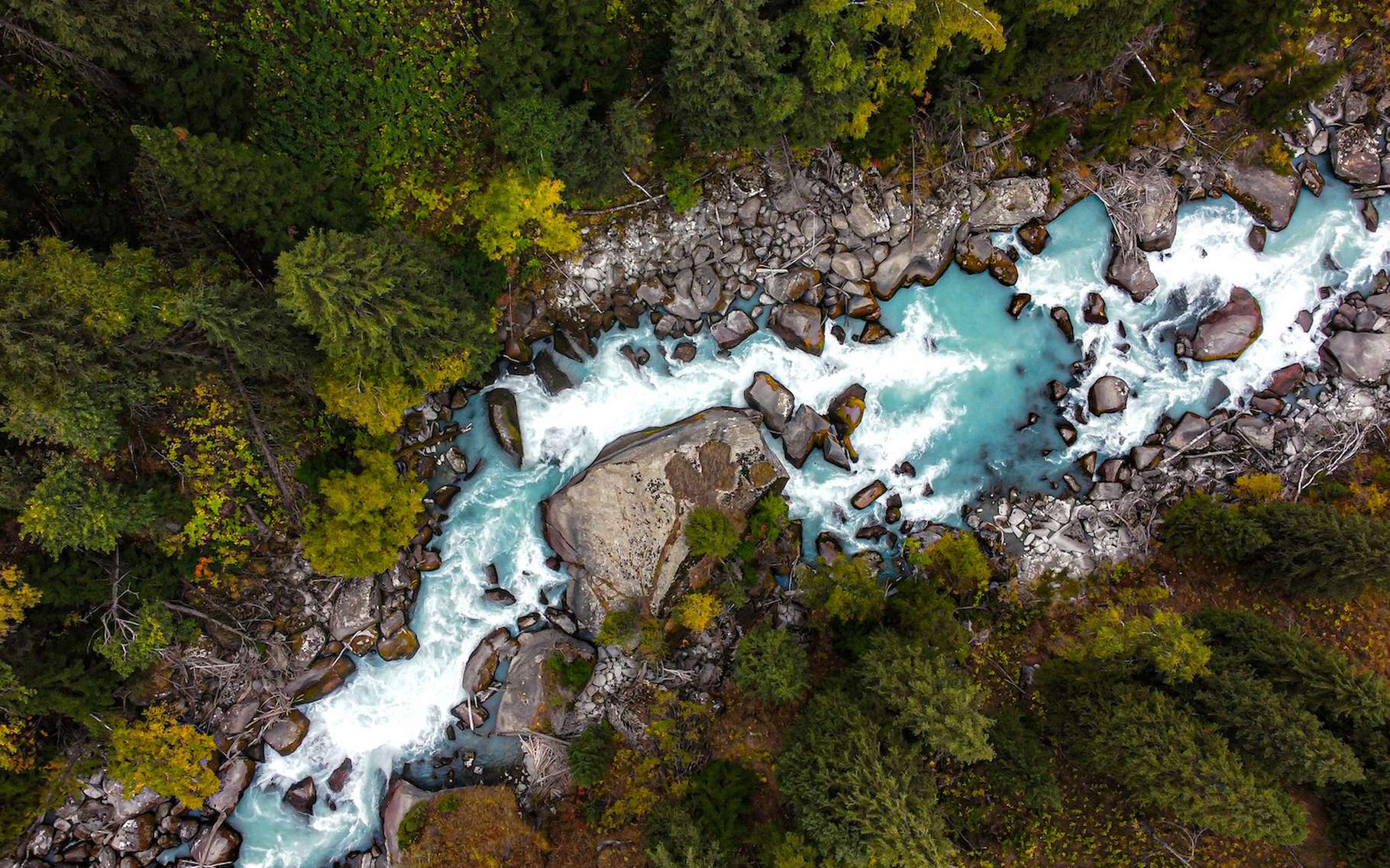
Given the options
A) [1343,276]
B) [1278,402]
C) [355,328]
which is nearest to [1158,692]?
[1278,402]

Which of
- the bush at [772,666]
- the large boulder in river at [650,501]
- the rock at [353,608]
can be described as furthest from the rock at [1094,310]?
the rock at [353,608]

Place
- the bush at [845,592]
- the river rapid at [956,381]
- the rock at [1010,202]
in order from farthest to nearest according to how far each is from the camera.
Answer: the river rapid at [956,381]
the rock at [1010,202]
the bush at [845,592]

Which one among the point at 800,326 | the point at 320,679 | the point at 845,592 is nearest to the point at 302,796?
the point at 320,679

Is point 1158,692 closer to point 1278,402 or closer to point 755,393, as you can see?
point 1278,402

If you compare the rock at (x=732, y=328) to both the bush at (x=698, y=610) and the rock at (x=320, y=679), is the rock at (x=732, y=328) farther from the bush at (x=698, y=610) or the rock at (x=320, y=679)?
the rock at (x=320, y=679)

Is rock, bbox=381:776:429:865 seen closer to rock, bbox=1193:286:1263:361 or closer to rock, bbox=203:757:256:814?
rock, bbox=203:757:256:814
